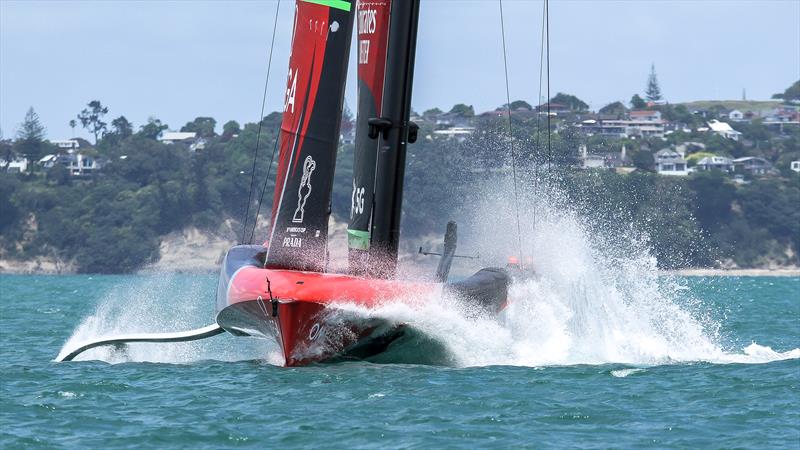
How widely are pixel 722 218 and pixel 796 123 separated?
63.5m

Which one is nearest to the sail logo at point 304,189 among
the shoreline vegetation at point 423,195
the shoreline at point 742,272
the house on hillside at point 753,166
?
the shoreline vegetation at point 423,195

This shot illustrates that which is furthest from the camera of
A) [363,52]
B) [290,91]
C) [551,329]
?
[551,329]

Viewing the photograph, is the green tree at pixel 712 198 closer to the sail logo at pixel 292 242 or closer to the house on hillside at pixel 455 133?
Result: the house on hillside at pixel 455 133

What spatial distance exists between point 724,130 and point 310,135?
504 feet

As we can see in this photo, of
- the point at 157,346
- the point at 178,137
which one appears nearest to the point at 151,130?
the point at 178,137

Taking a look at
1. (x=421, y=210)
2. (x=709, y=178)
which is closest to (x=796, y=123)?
(x=709, y=178)

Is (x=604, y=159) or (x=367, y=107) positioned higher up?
(x=604, y=159)

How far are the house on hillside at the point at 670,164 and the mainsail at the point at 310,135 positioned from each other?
116 metres

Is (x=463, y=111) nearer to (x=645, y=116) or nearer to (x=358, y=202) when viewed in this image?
(x=645, y=116)

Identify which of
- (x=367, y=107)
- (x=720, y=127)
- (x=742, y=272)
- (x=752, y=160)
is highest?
(x=720, y=127)

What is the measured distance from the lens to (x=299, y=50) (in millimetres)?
19547

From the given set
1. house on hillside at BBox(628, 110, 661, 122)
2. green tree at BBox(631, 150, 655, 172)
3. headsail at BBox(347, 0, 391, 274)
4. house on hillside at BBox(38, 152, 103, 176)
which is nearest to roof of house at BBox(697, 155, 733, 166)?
green tree at BBox(631, 150, 655, 172)

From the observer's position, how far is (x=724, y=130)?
167875mm

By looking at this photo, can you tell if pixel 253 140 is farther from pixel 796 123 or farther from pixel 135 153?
pixel 796 123
